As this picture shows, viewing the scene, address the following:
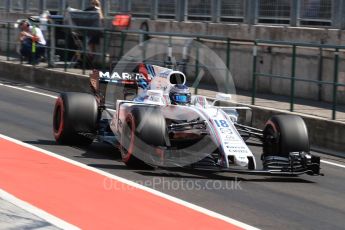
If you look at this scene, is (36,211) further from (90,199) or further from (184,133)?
(184,133)

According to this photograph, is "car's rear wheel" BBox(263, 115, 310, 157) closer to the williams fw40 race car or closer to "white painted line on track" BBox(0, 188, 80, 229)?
the williams fw40 race car

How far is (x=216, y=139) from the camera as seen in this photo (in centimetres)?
1026

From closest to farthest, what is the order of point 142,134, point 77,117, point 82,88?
point 142,134, point 77,117, point 82,88

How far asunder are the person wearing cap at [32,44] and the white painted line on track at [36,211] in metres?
16.0

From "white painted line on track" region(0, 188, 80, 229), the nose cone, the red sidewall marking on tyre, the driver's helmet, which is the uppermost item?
the driver's helmet

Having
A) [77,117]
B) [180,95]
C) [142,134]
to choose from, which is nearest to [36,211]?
[142,134]

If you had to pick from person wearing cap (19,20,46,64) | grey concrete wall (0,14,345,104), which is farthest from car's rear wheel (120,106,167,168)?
person wearing cap (19,20,46,64)

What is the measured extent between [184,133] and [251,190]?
1332 mm

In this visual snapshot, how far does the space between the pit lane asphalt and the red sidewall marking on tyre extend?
12.7 inches

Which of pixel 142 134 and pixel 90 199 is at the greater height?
pixel 142 134

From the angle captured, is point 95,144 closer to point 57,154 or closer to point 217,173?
A: point 57,154

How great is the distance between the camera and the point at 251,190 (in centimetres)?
1005

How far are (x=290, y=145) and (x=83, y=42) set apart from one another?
41.9 feet

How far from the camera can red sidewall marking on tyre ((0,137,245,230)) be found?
25.9ft
